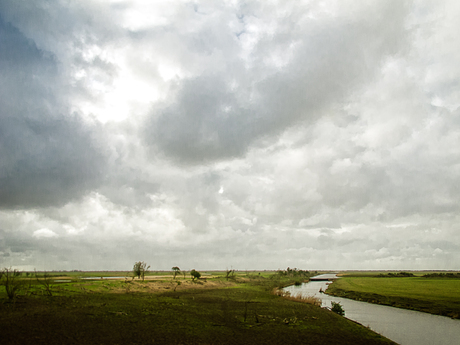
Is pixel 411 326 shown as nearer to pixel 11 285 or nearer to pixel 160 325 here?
pixel 160 325

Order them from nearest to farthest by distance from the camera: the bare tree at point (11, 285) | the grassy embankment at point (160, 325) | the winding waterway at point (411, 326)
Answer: the grassy embankment at point (160, 325) < the winding waterway at point (411, 326) < the bare tree at point (11, 285)

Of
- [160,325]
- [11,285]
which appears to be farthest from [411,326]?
[11,285]

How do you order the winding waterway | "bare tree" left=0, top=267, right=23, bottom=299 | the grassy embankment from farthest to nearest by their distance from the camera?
"bare tree" left=0, top=267, right=23, bottom=299 < the winding waterway < the grassy embankment

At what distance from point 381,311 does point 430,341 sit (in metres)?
24.1

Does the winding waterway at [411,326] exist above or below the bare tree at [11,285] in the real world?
below

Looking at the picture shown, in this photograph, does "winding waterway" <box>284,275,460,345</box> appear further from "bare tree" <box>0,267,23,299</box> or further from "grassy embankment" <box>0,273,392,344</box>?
"bare tree" <box>0,267,23,299</box>

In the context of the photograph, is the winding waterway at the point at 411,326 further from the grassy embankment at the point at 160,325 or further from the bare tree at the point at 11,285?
the bare tree at the point at 11,285

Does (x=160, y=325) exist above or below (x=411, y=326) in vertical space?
above

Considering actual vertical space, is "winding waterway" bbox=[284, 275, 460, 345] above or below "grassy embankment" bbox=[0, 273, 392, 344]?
below

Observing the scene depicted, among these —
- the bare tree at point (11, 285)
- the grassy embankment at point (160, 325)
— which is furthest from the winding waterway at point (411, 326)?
the bare tree at point (11, 285)

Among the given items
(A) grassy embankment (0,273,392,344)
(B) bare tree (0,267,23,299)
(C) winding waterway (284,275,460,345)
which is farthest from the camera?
(B) bare tree (0,267,23,299)

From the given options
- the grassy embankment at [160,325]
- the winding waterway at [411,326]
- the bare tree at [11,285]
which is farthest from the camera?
the bare tree at [11,285]

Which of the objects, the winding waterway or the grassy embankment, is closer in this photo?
the grassy embankment

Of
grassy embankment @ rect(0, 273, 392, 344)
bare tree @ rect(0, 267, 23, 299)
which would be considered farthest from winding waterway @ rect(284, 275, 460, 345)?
bare tree @ rect(0, 267, 23, 299)
